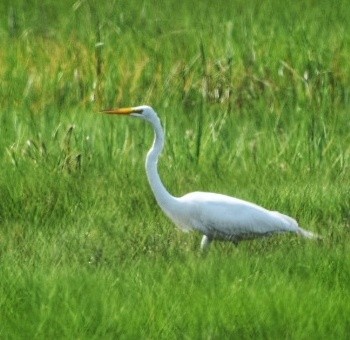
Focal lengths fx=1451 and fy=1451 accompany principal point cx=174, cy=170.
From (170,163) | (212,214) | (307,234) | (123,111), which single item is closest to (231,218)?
(212,214)

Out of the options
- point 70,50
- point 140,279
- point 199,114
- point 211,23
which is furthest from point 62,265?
point 211,23

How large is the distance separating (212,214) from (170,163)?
1.14 metres

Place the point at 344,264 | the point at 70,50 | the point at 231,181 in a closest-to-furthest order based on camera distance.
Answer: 1. the point at 344,264
2. the point at 231,181
3. the point at 70,50

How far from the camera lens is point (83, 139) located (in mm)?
7590

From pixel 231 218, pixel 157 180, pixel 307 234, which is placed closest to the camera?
pixel 307 234

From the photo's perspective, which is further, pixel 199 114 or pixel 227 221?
pixel 199 114

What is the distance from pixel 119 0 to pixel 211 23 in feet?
4.28

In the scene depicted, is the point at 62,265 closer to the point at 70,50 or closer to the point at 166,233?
the point at 166,233

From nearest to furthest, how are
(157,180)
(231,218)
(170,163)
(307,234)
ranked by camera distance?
1. (307,234)
2. (231,218)
3. (157,180)
4. (170,163)

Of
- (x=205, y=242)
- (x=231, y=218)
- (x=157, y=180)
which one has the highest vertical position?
(x=157, y=180)

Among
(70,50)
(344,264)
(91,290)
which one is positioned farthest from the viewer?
(70,50)

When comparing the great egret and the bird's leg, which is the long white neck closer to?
the great egret

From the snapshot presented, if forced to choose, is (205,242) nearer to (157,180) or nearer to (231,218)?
(231,218)

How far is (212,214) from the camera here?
6.28 m
